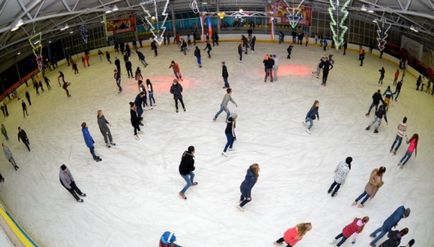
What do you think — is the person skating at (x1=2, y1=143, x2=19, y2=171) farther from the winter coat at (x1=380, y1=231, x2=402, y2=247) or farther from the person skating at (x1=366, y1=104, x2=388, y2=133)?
the person skating at (x1=366, y1=104, x2=388, y2=133)

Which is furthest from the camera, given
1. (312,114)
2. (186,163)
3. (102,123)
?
(312,114)

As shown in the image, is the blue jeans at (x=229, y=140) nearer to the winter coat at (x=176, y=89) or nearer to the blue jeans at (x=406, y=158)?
the winter coat at (x=176, y=89)

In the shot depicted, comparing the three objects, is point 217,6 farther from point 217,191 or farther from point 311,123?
point 217,191

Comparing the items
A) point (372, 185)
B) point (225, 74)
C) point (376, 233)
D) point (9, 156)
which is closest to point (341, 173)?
point (372, 185)

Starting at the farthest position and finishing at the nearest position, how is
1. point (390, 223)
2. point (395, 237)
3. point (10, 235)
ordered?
1. point (390, 223)
2. point (395, 237)
3. point (10, 235)

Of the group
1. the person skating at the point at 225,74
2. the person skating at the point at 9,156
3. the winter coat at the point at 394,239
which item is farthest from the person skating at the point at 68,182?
the person skating at the point at 225,74

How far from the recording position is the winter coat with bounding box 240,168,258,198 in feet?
28.0

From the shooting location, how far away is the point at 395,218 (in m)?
7.82

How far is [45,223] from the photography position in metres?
9.61

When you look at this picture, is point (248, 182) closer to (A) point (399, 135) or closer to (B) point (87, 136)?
(A) point (399, 135)

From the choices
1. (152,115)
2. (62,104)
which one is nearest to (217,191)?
(152,115)

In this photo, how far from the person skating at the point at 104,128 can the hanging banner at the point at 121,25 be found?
488 inches

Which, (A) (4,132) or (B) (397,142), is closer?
(B) (397,142)

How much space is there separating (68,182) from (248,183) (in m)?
4.55
